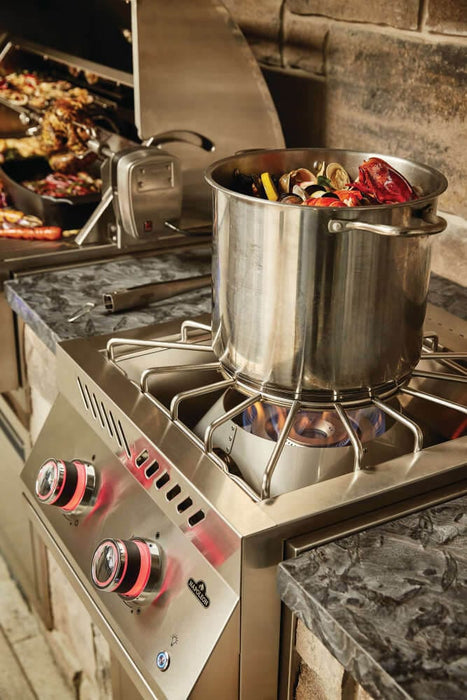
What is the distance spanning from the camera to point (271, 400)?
36.1 inches

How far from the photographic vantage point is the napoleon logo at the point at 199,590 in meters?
0.80

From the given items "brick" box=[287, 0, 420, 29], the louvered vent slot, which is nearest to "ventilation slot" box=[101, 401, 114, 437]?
the louvered vent slot

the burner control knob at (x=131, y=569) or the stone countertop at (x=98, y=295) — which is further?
the stone countertop at (x=98, y=295)

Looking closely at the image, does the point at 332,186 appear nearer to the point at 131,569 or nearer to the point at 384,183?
the point at 384,183

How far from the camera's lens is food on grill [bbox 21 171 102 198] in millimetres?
1716

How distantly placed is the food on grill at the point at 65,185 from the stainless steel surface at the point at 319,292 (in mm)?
842

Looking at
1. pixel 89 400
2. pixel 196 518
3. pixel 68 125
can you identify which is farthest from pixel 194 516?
pixel 68 125

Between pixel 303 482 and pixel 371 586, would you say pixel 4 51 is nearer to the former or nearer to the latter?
pixel 303 482

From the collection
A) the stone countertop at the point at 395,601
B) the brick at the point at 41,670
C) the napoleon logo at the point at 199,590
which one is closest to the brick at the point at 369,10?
the stone countertop at the point at 395,601

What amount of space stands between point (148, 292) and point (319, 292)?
55 cm

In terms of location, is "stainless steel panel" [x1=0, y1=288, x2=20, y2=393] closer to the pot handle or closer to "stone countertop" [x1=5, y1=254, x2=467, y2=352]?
"stone countertop" [x1=5, y1=254, x2=467, y2=352]

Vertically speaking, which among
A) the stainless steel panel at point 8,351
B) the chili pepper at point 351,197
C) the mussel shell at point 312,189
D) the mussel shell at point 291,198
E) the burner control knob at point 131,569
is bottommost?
the stainless steel panel at point 8,351

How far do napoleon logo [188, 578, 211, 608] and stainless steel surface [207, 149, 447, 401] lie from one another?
0.75ft

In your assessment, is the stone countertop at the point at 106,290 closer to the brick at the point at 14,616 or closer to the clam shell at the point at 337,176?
the clam shell at the point at 337,176
